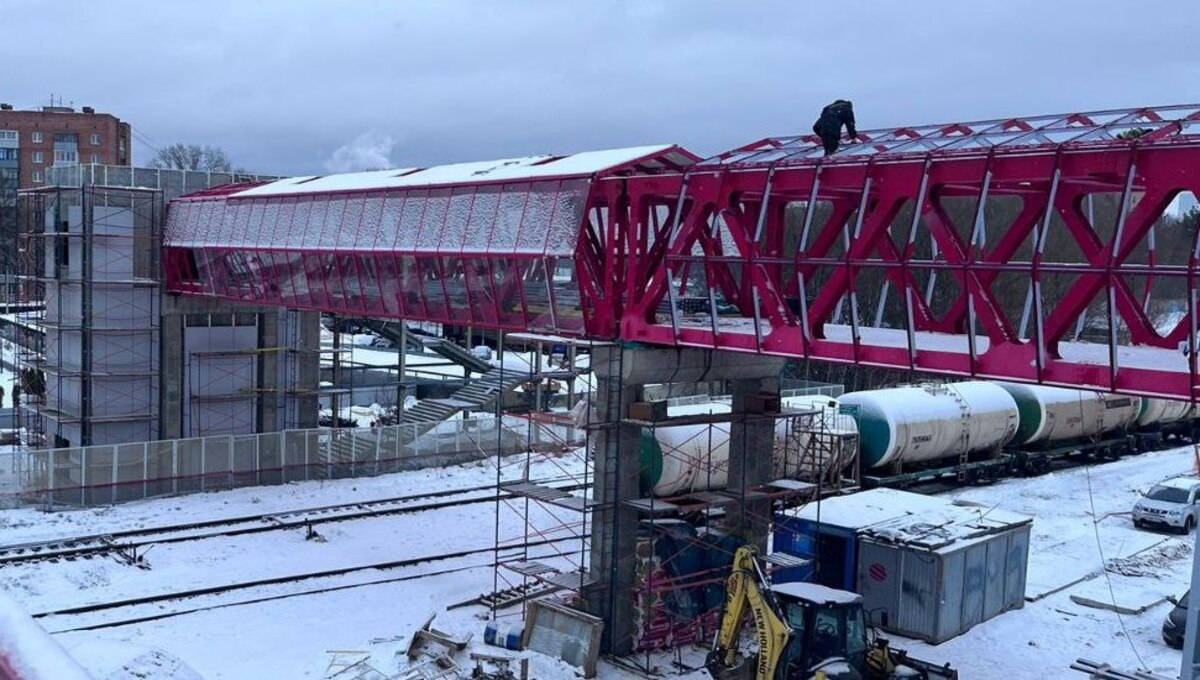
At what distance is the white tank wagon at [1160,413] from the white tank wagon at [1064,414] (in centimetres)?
82

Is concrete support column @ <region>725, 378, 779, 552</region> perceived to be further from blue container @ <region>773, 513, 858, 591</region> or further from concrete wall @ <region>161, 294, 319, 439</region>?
concrete wall @ <region>161, 294, 319, 439</region>

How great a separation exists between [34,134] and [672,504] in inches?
3849

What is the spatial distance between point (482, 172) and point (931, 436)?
56.9 ft

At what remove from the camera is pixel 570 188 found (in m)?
19.6

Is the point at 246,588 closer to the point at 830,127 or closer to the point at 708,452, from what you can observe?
the point at 708,452

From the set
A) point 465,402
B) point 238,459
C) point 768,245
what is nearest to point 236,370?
point 238,459

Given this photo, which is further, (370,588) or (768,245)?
(370,588)

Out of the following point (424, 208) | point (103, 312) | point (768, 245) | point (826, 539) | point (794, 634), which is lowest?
point (826, 539)

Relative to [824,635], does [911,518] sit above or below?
above

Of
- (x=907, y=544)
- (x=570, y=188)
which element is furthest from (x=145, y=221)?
(x=907, y=544)

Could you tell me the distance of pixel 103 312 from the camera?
108 ft

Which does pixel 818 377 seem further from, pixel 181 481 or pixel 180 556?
pixel 180 556

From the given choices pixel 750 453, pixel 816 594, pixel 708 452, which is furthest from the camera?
pixel 708 452

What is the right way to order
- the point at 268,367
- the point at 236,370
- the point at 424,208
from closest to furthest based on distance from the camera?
the point at 424,208 → the point at 236,370 → the point at 268,367
